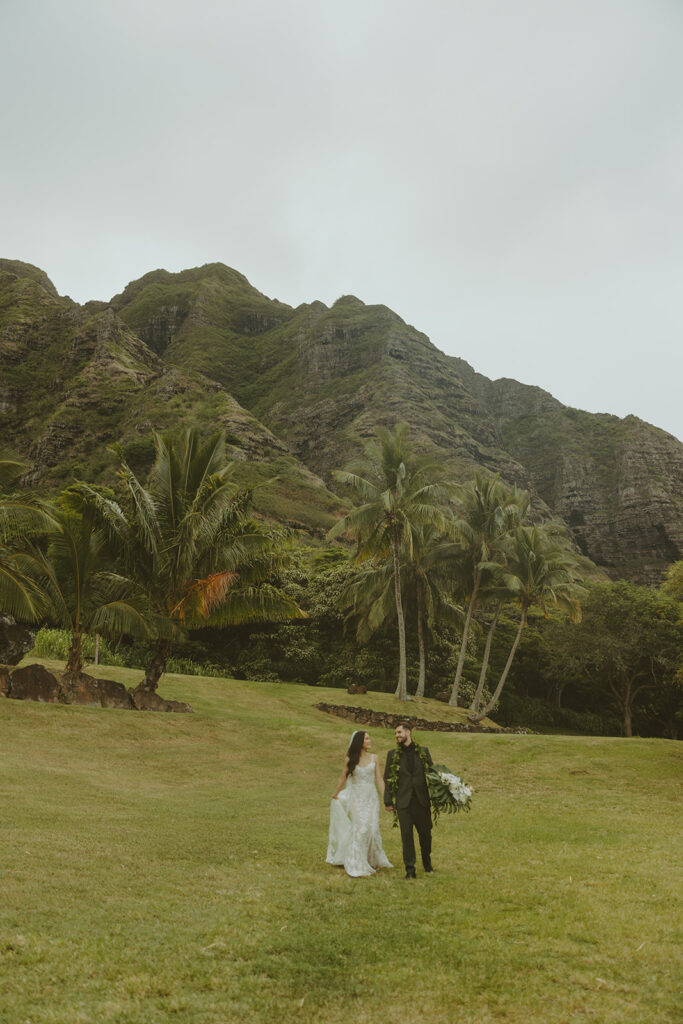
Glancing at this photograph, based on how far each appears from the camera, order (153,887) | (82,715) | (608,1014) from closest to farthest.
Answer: (608,1014) → (153,887) → (82,715)

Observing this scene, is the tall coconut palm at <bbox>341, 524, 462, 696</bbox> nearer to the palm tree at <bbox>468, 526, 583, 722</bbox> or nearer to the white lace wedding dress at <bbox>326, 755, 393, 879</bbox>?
the palm tree at <bbox>468, 526, 583, 722</bbox>

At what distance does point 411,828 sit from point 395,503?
21349mm

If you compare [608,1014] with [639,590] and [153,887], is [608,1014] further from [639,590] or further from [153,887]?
[639,590]

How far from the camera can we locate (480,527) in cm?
3069

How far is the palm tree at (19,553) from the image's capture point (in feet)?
53.0

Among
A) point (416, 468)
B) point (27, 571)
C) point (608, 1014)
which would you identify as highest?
point (416, 468)

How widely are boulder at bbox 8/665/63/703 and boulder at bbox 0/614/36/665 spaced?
8.00 feet

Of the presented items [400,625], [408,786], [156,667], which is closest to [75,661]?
[156,667]

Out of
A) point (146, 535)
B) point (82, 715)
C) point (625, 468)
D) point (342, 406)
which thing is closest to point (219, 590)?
point (146, 535)

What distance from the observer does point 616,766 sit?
1717 centimetres

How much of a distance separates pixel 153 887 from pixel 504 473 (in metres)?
103

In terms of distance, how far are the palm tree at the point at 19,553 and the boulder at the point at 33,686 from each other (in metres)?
1.39

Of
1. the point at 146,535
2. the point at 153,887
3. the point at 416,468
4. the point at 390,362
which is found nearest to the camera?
the point at 153,887

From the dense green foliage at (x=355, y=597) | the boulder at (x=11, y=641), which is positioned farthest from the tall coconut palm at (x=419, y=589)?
the boulder at (x=11, y=641)
